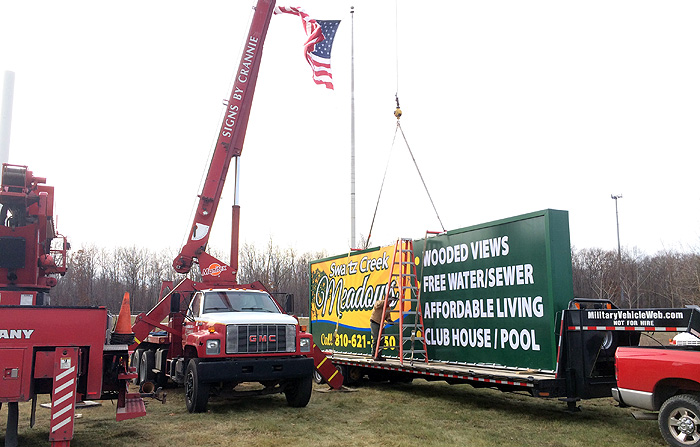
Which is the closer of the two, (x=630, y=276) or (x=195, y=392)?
(x=195, y=392)

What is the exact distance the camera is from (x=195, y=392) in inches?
374

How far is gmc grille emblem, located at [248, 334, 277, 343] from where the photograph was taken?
991cm

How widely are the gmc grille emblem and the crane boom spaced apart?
3560 millimetres

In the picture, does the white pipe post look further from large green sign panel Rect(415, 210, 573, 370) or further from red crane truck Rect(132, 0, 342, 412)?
large green sign panel Rect(415, 210, 573, 370)

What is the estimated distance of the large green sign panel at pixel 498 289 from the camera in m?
8.62

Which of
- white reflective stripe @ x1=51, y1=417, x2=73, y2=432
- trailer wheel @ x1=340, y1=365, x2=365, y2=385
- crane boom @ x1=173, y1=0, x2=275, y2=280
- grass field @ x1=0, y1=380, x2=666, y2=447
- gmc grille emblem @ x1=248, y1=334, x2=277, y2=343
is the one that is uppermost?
crane boom @ x1=173, y1=0, x2=275, y2=280

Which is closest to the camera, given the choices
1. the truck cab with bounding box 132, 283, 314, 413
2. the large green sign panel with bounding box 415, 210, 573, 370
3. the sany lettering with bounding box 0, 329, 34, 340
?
the sany lettering with bounding box 0, 329, 34, 340

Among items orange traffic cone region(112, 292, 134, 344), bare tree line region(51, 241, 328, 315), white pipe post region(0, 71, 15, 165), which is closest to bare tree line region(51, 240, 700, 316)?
bare tree line region(51, 241, 328, 315)

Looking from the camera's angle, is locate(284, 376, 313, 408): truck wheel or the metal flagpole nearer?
locate(284, 376, 313, 408): truck wheel

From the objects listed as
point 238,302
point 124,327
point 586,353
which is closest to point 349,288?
point 238,302

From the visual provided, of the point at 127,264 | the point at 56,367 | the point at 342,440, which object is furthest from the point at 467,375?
the point at 127,264

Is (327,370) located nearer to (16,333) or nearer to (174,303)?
(174,303)

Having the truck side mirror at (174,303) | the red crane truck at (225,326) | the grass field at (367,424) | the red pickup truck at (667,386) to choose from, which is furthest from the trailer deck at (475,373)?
the truck side mirror at (174,303)

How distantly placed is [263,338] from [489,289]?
429 cm
